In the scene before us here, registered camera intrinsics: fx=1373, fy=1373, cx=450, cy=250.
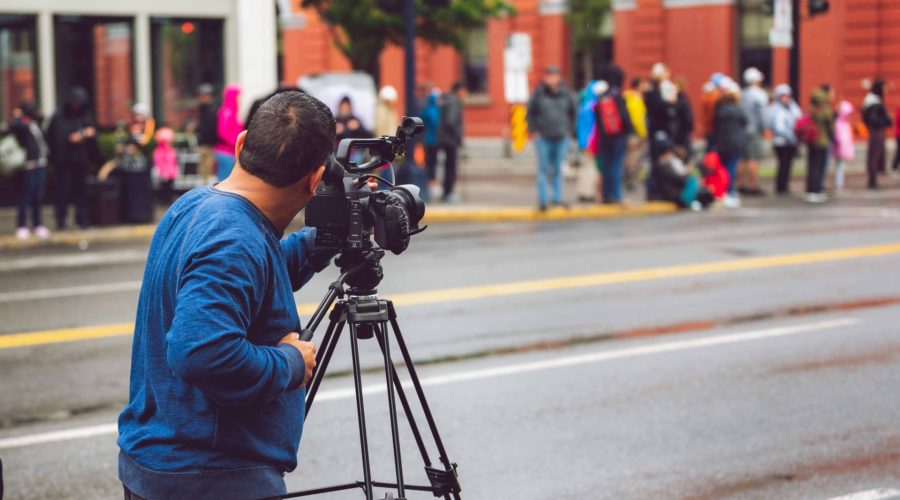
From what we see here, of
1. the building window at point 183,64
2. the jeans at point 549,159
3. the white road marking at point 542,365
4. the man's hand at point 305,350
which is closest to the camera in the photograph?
the man's hand at point 305,350

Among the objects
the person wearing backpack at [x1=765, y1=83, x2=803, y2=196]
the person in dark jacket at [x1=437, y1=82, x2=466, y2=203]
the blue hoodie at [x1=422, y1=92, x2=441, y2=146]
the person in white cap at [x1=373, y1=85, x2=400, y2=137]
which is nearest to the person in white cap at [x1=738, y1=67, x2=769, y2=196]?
the person wearing backpack at [x1=765, y1=83, x2=803, y2=196]

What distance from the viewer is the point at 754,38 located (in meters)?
33.7

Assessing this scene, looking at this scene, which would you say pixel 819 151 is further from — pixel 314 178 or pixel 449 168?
pixel 314 178

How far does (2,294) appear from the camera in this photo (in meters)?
12.2

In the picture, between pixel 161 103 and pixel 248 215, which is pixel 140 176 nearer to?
pixel 161 103

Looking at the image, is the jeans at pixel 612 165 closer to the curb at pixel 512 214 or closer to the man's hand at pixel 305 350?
the curb at pixel 512 214

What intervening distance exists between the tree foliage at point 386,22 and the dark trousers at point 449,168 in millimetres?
10359

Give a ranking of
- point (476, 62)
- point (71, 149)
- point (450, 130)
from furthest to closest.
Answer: point (476, 62) < point (450, 130) < point (71, 149)

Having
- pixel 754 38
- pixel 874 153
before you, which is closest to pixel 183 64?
pixel 874 153

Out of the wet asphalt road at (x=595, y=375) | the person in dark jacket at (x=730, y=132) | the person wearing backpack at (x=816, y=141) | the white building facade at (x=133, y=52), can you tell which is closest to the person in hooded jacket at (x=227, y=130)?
the wet asphalt road at (x=595, y=375)

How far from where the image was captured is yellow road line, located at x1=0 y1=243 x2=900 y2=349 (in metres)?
9.82

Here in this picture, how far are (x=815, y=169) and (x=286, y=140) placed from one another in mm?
19763

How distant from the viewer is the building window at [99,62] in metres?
21.2

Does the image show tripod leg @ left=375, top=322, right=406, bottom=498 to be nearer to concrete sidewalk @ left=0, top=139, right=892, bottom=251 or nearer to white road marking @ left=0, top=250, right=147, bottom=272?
white road marking @ left=0, top=250, right=147, bottom=272
